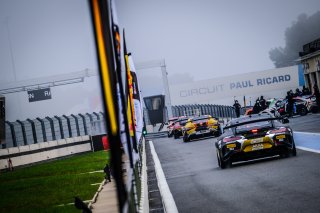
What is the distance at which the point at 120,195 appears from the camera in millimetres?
2500

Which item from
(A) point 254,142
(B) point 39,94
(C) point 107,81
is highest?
Result: (B) point 39,94

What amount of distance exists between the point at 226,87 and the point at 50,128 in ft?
129

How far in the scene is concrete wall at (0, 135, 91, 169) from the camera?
26.6 metres

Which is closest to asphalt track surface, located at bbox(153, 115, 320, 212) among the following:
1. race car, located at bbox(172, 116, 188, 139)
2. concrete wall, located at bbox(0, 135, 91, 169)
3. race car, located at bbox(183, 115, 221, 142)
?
race car, located at bbox(183, 115, 221, 142)

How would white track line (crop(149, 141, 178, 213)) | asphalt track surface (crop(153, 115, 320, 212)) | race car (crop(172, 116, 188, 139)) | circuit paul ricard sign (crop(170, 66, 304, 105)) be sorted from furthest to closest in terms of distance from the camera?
circuit paul ricard sign (crop(170, 66, 304, 105)) → race car (crop(172, 116, 188, 139)) → white track line (crop(149, 141, 178, 213)) → asphalt track surface (crop(153, 115, 320, 212))

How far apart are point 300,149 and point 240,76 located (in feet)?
190

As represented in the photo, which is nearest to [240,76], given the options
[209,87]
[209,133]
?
[209,87]

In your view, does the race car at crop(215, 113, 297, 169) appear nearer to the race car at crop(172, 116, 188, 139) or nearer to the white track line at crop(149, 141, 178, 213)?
the white track line at crop(149, 141, 178, 213)

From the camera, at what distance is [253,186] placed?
9.39 metres

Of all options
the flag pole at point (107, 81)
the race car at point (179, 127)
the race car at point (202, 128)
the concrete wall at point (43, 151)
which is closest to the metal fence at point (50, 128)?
the concrete wall at point (43, 151)

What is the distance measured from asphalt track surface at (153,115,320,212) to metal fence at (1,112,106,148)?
19.8 m

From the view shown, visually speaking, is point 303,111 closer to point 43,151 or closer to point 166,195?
point 43,151

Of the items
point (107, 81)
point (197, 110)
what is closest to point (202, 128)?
point (107, 81)

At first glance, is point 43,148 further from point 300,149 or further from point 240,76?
point 240,76
